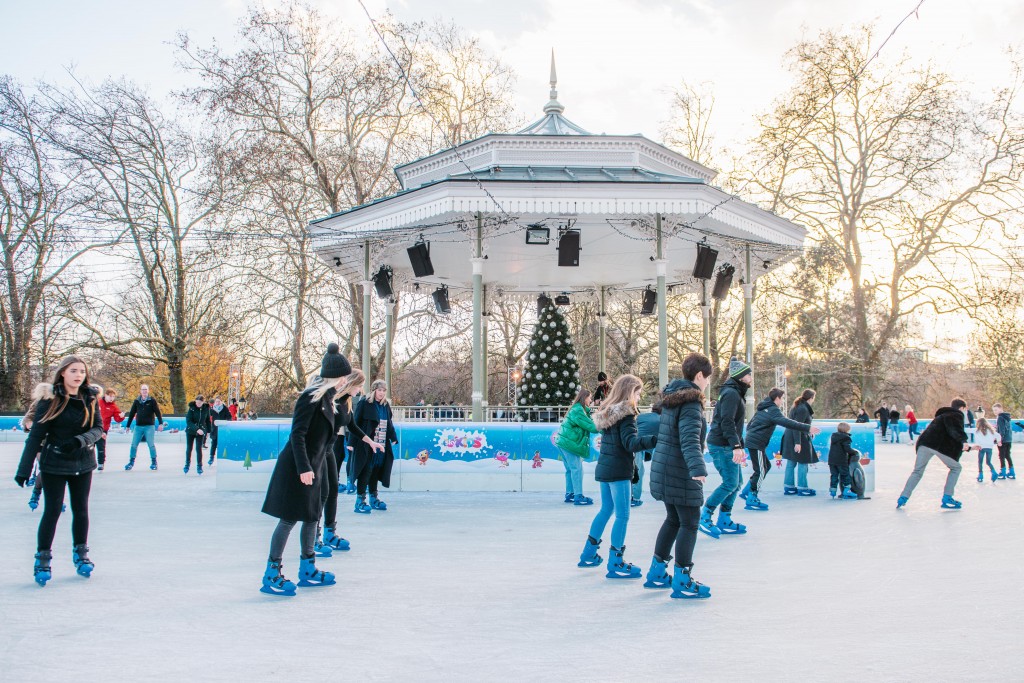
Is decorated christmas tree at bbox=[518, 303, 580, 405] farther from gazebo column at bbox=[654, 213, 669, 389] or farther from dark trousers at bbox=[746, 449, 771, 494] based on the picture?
dark trousers at bbox=[746, 449, 771, 494]

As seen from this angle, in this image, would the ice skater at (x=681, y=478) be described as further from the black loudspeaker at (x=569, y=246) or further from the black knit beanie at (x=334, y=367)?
the black loudspeaker at (x=569, y=246)

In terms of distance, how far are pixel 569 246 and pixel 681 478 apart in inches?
323

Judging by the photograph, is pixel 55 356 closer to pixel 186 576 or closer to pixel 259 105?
pixel 259 105

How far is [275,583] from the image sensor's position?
16.9 feet

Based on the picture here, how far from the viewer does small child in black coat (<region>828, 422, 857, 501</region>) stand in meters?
10.9

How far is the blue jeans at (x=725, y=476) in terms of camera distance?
7520 mm

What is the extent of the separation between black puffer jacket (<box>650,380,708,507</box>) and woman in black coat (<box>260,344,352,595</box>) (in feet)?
7.00

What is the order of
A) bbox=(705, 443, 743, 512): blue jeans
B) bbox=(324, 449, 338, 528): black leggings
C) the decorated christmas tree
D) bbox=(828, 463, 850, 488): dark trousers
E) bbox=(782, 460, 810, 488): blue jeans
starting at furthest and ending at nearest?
1. the decorated christmas tree
2. bbox=(782, 460, 810, 488): blue jeans
3. bbox=(828, 463, 850, 488): dark trousers
4. bbox=(705, 443, 743, 512): blue jeans
5. bbox=(324, 449, 338, 528): black leggings

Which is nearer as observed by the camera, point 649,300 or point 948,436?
point 948,436

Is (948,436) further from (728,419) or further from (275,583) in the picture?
(275,583)

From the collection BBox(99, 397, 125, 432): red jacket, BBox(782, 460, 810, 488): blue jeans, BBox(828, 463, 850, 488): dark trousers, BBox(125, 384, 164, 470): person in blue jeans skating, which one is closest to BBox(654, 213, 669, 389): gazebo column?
BBox(782, 460, 810, 488): blue jeans

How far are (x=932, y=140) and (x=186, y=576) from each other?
97.6 feet

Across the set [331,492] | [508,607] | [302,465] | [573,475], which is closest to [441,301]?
[573,475]

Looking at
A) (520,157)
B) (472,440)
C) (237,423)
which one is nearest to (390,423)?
(472,440)
